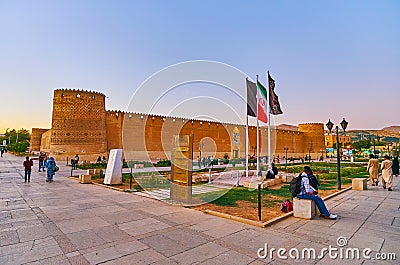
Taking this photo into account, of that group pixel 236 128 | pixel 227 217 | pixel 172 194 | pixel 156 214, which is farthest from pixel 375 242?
pixel 236 128

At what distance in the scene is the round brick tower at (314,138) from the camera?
53.0 m

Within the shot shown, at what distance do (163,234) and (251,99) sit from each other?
8.80 metres

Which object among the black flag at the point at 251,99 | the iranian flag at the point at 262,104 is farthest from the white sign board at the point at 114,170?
the iranian flag at the point at 262,104

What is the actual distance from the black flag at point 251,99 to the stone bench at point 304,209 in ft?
22.7

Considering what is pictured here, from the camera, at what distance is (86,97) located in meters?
30.0

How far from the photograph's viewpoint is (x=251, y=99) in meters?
11.6

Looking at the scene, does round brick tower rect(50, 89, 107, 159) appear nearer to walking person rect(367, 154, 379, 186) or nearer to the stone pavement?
the stone pavement

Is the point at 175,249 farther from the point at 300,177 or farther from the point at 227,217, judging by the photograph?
the point at 300,177

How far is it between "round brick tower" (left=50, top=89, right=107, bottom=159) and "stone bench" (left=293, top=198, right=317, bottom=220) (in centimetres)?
2767

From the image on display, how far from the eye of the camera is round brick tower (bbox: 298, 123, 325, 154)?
53031mm

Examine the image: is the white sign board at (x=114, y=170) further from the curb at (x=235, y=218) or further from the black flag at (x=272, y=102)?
the black flag at (x=272, y=102)

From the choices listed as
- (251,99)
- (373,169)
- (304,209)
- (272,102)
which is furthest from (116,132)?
(304,209)

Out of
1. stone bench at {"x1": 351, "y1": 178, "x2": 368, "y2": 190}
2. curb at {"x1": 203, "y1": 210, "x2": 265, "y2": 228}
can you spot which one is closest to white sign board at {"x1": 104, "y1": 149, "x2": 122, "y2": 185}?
curb at {"x1": 203, "y1": 210, "x2": 265, "y2": 228}

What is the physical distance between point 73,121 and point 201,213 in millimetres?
28008
